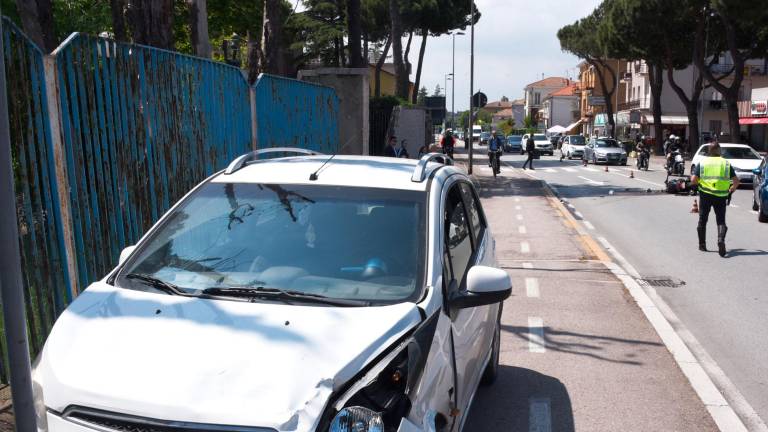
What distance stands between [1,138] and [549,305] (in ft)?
22.5

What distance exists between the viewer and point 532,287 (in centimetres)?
966

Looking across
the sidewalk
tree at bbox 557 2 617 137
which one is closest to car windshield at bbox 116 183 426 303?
the sidewalk

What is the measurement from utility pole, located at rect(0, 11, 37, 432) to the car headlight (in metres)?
1.10

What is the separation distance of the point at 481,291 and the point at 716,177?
9.03 metres

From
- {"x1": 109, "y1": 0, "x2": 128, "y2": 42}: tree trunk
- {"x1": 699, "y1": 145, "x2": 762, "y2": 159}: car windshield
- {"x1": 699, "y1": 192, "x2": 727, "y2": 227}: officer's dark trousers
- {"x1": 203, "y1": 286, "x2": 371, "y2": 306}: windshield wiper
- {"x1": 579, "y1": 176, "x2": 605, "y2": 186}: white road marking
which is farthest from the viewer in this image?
{"x1": 579, "y1": 176, "x2": 605, "y2": 186}: white road marking

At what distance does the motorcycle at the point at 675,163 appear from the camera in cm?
2838

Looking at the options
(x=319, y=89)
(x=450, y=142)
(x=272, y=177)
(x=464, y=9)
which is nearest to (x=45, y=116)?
(x=272, y=177)

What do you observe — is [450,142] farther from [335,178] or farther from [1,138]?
[1,138]

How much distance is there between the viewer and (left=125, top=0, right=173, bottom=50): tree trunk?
9.45 metres

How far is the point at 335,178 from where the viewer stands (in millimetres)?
4453

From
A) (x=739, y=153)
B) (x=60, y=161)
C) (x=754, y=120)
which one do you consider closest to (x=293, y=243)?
(x=60, y=161)

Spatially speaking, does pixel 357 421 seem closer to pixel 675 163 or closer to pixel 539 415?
pixel 539 415

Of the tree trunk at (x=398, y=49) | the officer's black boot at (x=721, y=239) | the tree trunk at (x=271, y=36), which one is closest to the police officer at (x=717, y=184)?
the officer's black boot at (x=721, y=239)

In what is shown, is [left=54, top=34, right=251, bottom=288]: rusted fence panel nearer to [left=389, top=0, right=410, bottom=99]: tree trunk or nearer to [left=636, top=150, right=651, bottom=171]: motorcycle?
[left=389, top=0, right=410, bottom=99]: tree trunk
